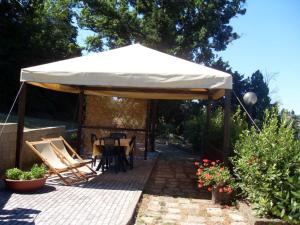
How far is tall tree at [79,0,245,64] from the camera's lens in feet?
67.4

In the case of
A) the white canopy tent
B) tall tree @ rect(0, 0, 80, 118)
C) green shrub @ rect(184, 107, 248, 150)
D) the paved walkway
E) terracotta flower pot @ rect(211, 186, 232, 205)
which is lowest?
the paved walkway

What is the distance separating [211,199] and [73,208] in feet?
8.94

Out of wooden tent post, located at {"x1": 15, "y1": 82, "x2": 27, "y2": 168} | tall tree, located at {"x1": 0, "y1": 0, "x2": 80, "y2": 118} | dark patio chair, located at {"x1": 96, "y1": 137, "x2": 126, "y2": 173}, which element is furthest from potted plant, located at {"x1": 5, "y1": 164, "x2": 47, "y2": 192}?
tall tree, located at {"x1": 0, "y1": 0, "x2": 80, "y2": 118}

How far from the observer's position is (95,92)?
11.6 m

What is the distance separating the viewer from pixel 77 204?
230 inches

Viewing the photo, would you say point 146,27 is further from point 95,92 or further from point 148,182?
point 148,182

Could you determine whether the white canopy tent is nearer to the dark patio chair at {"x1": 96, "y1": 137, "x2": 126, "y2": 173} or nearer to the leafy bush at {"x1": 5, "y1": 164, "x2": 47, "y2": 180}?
the leafy bush at {"x1": 5, "y1": 164, "x2": 47, "y2": 180}

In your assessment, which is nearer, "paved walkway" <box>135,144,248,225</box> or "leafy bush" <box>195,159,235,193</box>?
"paved walkway" <box>135,144,248,225</box>

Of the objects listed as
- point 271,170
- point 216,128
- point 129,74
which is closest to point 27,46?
point 216,128

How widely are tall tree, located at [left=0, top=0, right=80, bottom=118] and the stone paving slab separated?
57.1 feet

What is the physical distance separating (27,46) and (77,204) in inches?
784

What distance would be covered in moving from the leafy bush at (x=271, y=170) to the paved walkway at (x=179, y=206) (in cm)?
47

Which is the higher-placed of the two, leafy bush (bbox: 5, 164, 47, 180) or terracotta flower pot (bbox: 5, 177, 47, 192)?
leafy bush (bbox: 5, 164, 47, 180)

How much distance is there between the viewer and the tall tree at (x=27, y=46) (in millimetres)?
23141
